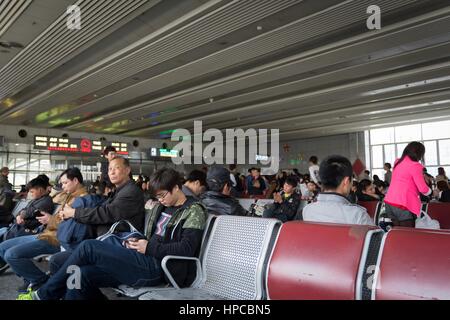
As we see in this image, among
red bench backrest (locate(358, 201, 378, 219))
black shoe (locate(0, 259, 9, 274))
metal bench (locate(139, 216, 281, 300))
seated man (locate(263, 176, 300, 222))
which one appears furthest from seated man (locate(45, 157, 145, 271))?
red bench backrest (locate(358, 201, 378, 219))

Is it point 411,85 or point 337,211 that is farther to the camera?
point 411,85

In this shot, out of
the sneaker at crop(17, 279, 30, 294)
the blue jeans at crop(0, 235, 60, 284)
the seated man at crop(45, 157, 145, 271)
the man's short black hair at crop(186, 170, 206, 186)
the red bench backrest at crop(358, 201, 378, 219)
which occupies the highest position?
the man's short black hair at crop(186, 170, 206, 186)

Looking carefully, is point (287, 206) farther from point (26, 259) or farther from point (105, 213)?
point (26, 259)

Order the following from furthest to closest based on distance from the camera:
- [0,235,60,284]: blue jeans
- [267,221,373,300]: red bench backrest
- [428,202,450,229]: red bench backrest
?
[428,202,450,229]: red bench backrest → [0,235,60,284]: blue jeans → [267,221,373,300]: red bench backrest

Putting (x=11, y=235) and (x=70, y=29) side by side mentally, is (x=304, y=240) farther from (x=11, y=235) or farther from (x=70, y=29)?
(x=70, y=29)

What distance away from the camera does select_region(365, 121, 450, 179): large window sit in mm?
19391

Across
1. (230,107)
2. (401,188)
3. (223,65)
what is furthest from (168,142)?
(401,188)

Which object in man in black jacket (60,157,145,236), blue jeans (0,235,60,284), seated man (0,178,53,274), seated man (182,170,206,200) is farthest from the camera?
seated man (0,178,53,274)

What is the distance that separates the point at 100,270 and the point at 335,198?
164 cm

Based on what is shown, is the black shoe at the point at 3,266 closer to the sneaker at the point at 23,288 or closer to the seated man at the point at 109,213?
the sneaker at the point at 23,288

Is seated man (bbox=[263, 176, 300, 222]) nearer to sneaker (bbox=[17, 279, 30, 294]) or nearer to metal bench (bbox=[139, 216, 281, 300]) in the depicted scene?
metal bench (bbox=[139, 216, 281, 300])

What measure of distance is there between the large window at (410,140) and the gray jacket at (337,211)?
1821 cm

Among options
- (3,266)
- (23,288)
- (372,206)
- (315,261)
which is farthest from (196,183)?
(372,206)

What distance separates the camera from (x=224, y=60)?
946 cm
